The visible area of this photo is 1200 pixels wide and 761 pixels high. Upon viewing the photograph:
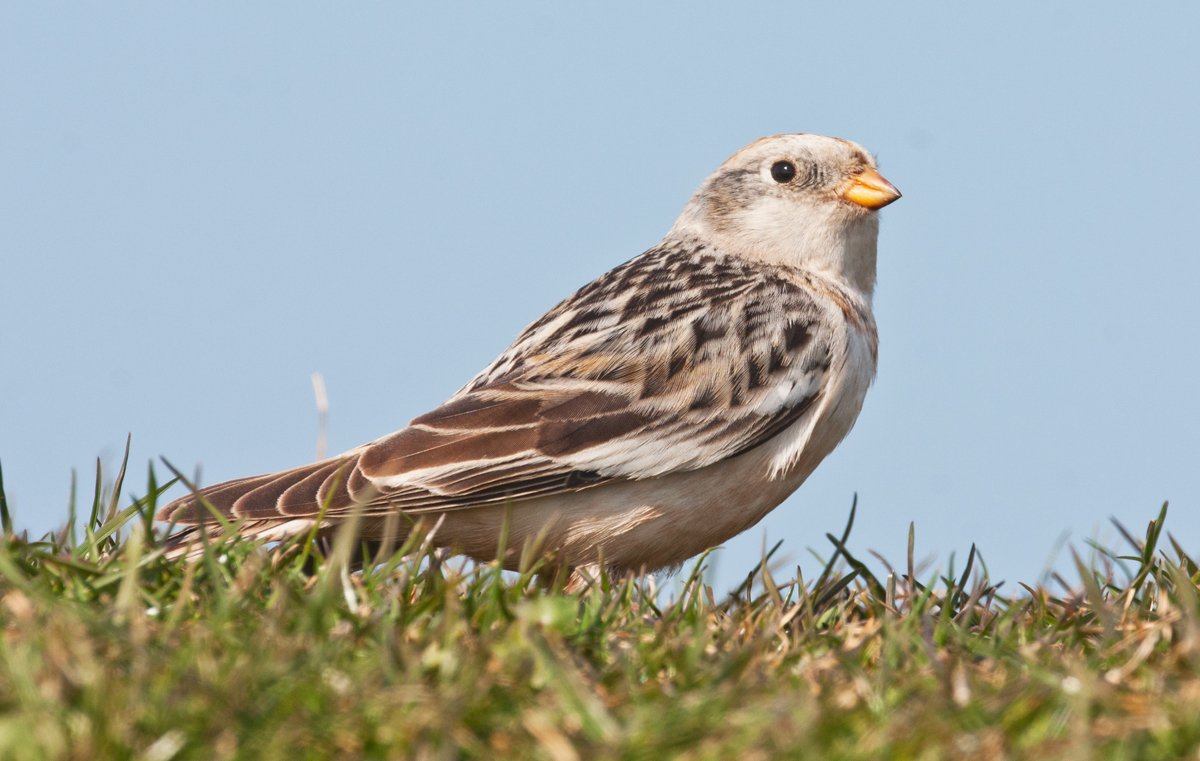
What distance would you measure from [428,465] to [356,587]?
134cm

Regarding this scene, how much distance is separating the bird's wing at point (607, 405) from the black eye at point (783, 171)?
0.76m

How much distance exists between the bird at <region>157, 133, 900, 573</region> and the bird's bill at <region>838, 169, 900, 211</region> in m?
0.02

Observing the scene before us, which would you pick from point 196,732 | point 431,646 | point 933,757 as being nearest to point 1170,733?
point 933,757

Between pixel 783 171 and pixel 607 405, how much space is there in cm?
214

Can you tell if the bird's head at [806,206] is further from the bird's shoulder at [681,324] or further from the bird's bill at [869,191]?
the bird's shoulder at [681,324]

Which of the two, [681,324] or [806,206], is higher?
[806,206]

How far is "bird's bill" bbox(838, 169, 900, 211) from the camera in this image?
643 cm

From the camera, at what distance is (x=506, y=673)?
9.06ft

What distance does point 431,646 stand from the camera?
303cm

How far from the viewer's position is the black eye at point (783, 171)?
264 inches

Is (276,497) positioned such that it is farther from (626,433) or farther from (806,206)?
(806,206)

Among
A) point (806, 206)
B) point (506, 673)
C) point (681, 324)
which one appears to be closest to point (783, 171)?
point (806, 206)

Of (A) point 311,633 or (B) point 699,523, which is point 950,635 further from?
(A) point 311,633

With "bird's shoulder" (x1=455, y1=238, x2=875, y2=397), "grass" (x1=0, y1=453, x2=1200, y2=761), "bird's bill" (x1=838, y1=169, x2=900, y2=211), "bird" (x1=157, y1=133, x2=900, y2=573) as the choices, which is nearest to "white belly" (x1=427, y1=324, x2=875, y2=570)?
"bird" (x1=157, y1=133, x2=900, y2=573)
